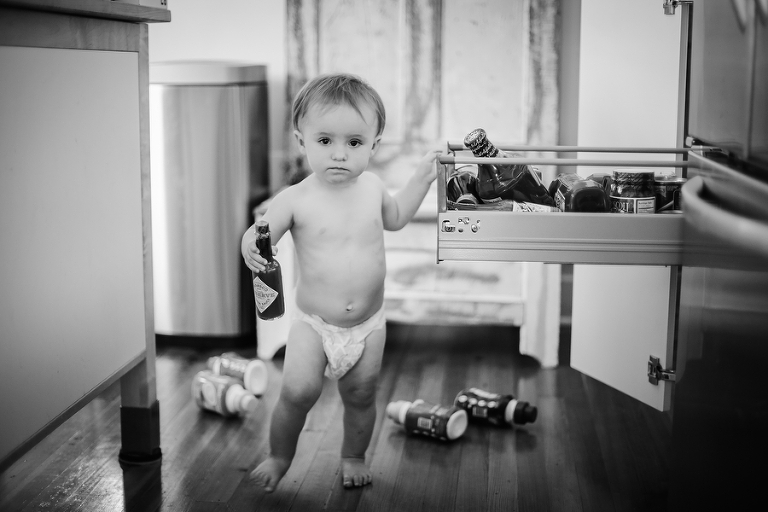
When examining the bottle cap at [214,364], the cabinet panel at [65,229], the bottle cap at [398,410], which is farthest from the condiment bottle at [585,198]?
the bottle cap at [214,364]

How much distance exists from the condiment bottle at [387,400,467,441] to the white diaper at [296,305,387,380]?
1.14ft

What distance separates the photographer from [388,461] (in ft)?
7.25

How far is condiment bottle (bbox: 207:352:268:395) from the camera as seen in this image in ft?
8.63

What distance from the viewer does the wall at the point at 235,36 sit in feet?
11.3

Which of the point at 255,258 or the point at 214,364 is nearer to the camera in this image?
the point at 255,258

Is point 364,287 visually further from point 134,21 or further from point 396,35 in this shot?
point 396,35

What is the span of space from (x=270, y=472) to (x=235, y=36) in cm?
198

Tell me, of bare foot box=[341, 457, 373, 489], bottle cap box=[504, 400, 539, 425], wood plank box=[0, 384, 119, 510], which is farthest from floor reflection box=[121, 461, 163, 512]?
bottle cap box=[504, 400, 539, 425]

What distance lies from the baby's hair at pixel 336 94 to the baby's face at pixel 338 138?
1cm

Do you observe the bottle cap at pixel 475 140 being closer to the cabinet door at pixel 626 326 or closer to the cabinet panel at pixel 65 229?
the cabinet door at pixel 626 326

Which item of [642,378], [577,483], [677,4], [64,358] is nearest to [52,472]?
[64,358]

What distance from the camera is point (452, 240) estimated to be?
5.53 ft

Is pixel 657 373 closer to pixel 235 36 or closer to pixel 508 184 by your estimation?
pixel 508 184

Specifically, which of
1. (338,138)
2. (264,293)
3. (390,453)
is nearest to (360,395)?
(390,453)
